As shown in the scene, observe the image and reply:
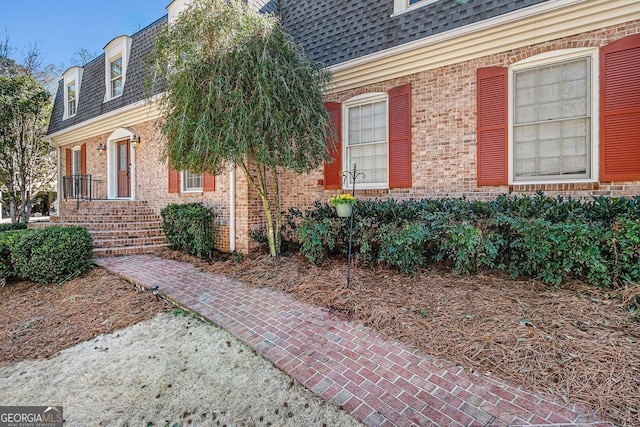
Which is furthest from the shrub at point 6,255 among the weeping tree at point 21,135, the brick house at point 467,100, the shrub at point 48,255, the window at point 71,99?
the window at point 71,99

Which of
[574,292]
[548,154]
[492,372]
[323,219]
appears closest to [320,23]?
[323,219]

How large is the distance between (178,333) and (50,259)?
134 inches

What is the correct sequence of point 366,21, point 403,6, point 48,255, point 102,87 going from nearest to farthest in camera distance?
point 48,255
point 403,6
point 366,21
point 102,87

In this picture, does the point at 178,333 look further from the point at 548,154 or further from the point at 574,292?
the point at 548,154

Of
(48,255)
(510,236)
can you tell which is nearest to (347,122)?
(510,236)

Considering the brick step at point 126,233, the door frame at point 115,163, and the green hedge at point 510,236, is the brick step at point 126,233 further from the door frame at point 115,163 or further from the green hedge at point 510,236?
the green hedge at point 510,236

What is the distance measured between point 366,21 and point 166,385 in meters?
6.57

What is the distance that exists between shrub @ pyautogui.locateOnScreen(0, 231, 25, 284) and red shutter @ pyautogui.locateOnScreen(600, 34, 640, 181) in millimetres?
9014

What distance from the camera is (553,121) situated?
4.69 meters

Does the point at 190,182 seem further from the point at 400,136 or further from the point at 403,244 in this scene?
the point at 403,244

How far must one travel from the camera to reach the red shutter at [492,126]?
4.92 m

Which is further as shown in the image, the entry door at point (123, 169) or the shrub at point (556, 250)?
the entry door at point (123, 169)

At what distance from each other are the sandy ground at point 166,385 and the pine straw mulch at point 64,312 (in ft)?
0.89

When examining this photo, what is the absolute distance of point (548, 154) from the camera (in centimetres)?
477
